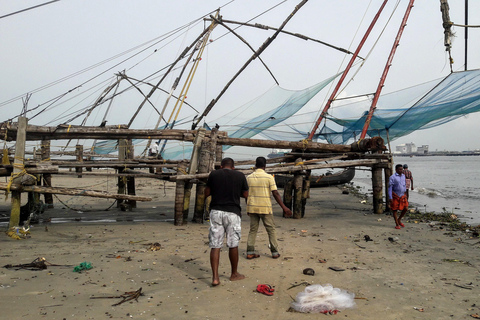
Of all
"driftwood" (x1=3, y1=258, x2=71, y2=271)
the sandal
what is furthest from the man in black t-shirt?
"driftwood" (x1=3, y1=258, x2=71, y2=271)

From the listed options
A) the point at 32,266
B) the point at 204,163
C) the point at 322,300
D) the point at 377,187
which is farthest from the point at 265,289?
the point at 377,187

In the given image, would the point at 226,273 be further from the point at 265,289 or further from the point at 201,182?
the point at 201,182

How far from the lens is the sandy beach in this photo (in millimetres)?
3307

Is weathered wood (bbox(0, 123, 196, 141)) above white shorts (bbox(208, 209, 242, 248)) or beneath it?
above

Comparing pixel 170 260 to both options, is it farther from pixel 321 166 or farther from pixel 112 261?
pixel 321 166

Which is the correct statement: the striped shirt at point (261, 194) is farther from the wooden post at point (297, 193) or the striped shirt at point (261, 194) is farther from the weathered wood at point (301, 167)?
the wooden post at point (297, 193)

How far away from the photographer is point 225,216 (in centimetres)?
402

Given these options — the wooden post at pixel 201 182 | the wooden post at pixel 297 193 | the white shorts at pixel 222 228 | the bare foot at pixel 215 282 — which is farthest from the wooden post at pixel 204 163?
the bare foot at pixel 215 282

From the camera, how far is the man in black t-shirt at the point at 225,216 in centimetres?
399

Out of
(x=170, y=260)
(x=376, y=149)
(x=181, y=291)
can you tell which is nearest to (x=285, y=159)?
(x=376, y=149)

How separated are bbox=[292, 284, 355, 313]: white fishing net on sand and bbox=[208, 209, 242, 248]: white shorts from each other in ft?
3.16

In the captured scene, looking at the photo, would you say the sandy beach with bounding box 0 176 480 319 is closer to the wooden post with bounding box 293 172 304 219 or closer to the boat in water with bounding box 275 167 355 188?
the wooden post with bounding box 293 172 304 219

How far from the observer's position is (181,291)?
3.74m

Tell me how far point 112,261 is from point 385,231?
17.7 feet
